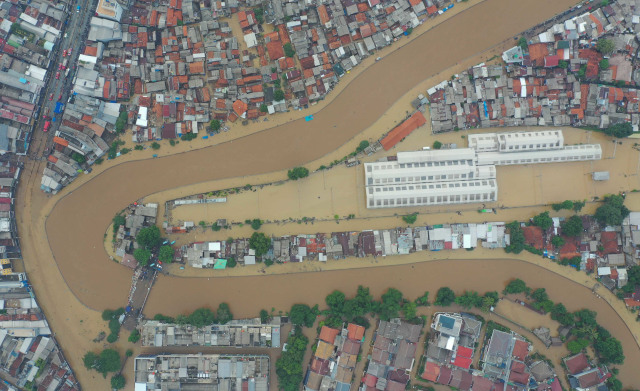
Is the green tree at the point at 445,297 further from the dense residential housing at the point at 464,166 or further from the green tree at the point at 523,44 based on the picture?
the green tree at the point at 523,44

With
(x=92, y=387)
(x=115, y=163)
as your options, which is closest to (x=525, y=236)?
(x=115, y=163)

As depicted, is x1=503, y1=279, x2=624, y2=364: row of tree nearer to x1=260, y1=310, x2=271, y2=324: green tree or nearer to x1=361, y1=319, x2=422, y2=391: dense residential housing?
x1=361, y1=319, x2=422, y2=391: dense residential housing

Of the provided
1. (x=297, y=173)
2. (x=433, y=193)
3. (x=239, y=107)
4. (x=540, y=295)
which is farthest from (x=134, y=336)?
(x=540, y=295)

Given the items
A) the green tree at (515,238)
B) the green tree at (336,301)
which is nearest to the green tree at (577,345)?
the green tree at (515,238)

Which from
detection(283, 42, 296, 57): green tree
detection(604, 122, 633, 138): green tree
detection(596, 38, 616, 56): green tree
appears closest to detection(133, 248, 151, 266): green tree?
detection(283, 42, 296, 57): green tree

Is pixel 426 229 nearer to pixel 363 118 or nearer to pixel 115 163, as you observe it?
pixel 363 118

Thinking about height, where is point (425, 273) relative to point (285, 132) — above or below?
below
